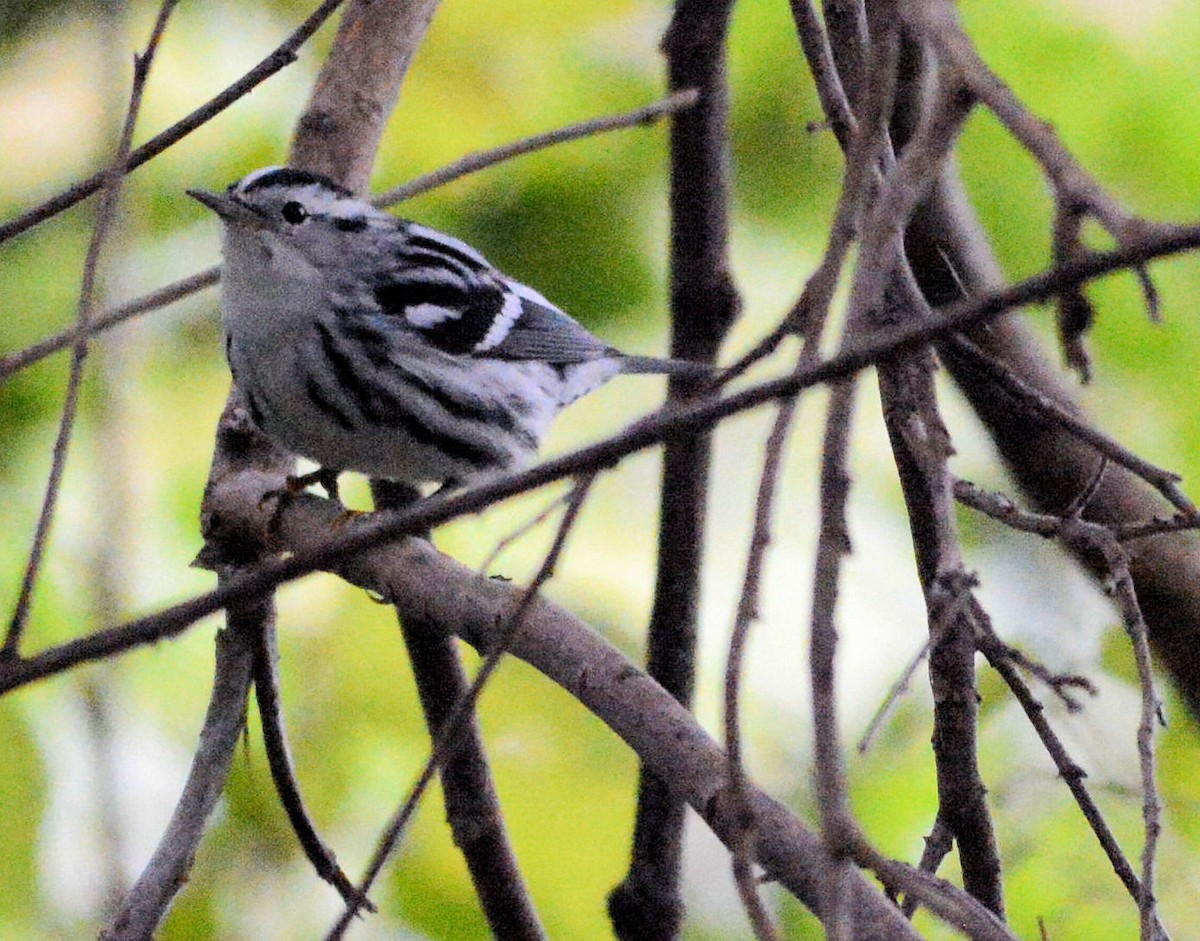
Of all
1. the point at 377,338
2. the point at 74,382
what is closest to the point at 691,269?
the point at 377,338

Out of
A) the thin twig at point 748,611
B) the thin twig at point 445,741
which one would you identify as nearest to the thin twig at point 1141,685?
the thin twig at point 748,611

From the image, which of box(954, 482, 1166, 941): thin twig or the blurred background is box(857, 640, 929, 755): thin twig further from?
the blurred background

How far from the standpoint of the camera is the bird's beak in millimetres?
3309

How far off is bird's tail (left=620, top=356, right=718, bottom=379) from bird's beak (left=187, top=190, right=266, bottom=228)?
0.98m

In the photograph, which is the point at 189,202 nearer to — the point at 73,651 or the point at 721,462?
the point at 721,462

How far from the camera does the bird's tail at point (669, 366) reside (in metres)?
3.34

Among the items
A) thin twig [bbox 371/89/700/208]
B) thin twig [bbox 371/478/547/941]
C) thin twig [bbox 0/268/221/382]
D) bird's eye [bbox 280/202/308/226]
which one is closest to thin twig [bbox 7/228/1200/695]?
thin twig [bbox 0/268/221/382]

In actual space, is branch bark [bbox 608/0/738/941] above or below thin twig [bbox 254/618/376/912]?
above

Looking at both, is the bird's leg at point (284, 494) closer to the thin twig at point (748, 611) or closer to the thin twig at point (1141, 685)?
the thin twig at point (1141, 685)

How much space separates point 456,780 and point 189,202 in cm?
194

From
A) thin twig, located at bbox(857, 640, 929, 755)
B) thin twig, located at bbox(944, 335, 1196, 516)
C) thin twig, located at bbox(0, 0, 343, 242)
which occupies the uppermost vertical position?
thin twig, located at bbox(0, 0, 343, 242)

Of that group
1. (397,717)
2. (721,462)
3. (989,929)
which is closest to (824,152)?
(721,462)

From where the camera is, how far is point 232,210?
3.37 m

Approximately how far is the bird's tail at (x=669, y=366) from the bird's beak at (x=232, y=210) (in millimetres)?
977
